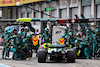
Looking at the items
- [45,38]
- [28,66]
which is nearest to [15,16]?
[45,38]

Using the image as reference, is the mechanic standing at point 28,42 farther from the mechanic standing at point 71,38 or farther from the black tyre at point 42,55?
the black tyre at point 42,55

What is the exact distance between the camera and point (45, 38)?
65.0 ft

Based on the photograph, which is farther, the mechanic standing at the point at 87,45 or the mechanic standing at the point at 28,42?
the mechanic standing at the point at 28,42

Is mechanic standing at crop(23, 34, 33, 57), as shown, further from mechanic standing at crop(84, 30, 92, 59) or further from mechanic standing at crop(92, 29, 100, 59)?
mechanic standing at crop(92, 29, 100, 59)

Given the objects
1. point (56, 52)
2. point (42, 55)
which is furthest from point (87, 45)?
point (42, 55)

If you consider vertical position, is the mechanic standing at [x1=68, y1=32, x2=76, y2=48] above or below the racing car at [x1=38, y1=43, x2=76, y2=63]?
above

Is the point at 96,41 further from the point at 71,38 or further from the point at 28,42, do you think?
the point at 28,42

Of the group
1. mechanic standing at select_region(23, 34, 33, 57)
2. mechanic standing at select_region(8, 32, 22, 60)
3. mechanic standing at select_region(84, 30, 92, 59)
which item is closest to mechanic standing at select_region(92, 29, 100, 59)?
mechanic standing at select_region(84, 30, 92, 59)

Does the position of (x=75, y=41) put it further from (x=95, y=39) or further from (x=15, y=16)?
(x=15, y=16)

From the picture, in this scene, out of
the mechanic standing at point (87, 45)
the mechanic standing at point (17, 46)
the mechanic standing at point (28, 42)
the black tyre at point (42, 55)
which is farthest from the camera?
the mechanic standing at point (28, 42)

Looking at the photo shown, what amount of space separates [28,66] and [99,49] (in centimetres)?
602

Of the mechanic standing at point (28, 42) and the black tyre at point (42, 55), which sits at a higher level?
the mechanic standing at point (28, 42)

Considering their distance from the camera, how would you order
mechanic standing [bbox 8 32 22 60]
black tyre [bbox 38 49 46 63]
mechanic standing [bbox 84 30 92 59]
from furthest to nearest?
mechanic standing [bbox 84 30 92 59] → mechanic standing [bbox 8 32 22 60] → black tyre [bbox 38 49 46 63]

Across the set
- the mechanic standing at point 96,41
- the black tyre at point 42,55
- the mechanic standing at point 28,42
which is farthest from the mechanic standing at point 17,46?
the mechanic standing at point 96,41
